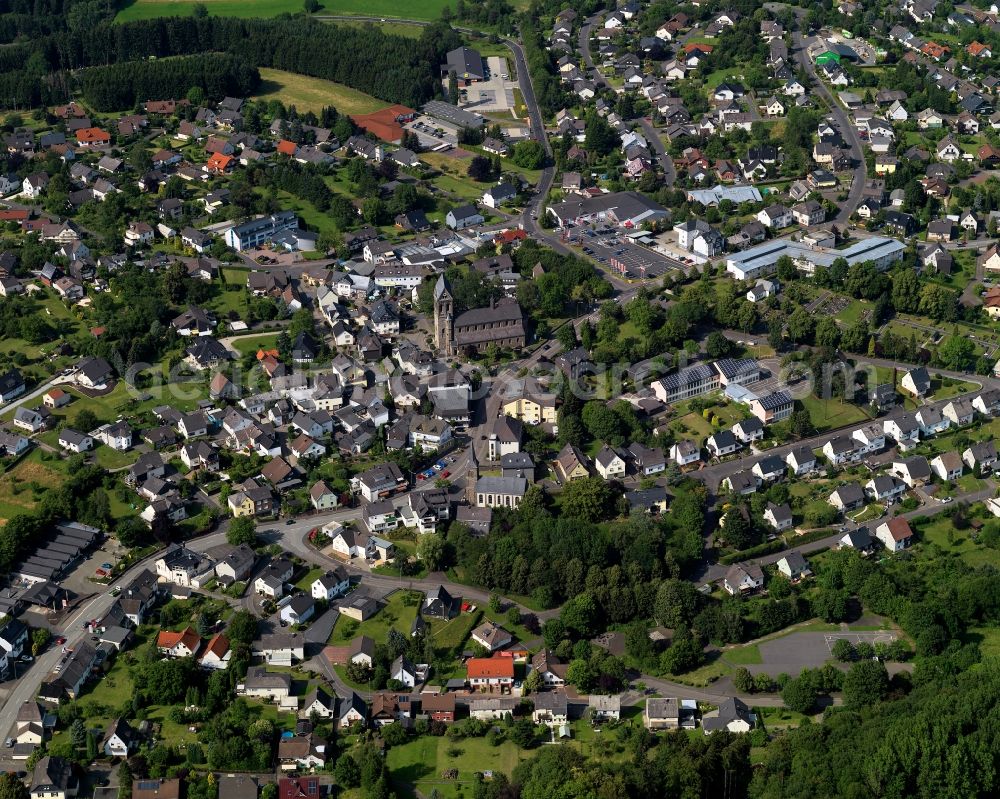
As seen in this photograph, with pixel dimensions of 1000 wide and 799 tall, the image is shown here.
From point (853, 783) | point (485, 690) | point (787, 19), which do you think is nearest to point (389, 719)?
point (485, 690)

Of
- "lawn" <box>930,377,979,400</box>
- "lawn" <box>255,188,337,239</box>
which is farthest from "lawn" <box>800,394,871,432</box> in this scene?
"lawn" <box>255,188,337,239</box>

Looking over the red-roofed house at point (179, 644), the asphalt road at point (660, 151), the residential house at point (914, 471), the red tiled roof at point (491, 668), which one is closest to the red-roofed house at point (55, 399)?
the red-roofed house at point (179, 644)

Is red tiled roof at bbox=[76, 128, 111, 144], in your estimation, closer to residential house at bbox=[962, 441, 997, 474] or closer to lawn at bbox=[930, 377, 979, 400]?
lawn at bbox=[930, 377, 979, 400]

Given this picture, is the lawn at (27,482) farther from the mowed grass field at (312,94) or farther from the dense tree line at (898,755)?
the mowed grass field at (312,94)

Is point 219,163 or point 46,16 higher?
point 46,16

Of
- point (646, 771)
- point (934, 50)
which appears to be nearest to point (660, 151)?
point (934, 50)

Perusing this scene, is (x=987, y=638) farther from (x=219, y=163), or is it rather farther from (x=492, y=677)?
(x=219, y=163)

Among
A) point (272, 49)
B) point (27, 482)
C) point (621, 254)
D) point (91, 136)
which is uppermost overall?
point (272, 49)
